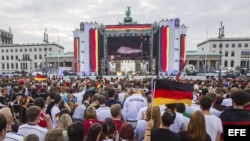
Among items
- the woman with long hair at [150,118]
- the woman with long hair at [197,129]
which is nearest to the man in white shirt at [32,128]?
the woman with long hair at [150,118]

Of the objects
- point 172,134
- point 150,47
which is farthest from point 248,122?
point 150,47

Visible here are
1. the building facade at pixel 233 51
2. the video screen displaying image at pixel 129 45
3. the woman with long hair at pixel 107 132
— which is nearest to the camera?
the woman with long hair at pixel 107 132

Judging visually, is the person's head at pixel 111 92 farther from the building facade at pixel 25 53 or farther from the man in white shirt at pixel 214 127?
the building facade at pixel 25 53

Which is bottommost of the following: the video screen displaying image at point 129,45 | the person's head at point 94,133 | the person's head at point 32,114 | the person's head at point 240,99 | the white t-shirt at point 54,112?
the white t-shirt at point 54,112

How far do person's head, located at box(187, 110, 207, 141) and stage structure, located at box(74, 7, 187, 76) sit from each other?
40.0 meters

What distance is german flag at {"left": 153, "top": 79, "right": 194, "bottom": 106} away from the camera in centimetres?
411

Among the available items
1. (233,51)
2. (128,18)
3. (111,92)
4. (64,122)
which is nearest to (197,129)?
(64,122)

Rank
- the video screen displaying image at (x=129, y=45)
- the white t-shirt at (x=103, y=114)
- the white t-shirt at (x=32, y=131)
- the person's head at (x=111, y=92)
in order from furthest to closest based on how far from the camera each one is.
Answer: the video screen displaying image at (x=129, y=45) → the person's head at (x=111, y=92) → the white t-shirt at (x=103, y=114) → the white t-shirt at (x=32, y=131)

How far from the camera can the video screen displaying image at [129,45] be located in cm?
4484

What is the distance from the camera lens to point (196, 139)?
3.38 m

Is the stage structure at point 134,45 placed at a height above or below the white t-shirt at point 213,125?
above

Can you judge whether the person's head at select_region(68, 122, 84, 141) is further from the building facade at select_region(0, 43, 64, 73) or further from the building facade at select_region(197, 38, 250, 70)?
the building facade at select_region(0, 43, 64, 73)

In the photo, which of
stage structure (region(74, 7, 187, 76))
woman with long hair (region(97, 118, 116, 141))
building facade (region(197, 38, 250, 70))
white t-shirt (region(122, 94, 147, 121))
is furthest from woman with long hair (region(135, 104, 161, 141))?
building facade (region(197, 38, 250, 70))

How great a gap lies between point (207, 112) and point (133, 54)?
41.4m
